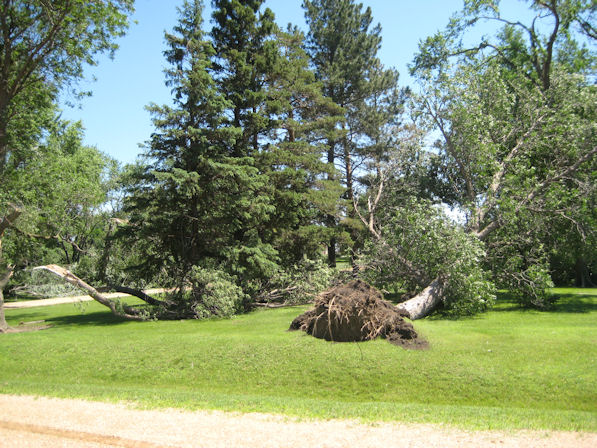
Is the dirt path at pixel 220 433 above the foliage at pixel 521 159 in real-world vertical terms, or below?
below

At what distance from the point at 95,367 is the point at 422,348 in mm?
6947

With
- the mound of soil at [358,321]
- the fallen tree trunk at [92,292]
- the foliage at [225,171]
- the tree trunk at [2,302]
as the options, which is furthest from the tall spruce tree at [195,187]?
the mound of soil at [358,321]

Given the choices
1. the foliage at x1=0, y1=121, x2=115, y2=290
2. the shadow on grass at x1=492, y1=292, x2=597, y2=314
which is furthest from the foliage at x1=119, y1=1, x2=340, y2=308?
the shadow on grass at x1=492, y1=292, x2=597, y2=314

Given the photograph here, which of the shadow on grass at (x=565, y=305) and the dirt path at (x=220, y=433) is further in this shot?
the shadow on grass at (x=565, y=305)

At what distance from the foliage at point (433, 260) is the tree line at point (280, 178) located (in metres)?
0.06

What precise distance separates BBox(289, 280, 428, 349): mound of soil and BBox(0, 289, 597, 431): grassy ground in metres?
0.36

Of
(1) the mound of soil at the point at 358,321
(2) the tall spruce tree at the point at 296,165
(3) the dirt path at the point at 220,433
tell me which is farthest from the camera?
(2) the tall spruce tree at the point at 296,165

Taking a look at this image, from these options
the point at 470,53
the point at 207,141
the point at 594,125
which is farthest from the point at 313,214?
the point at 594,125

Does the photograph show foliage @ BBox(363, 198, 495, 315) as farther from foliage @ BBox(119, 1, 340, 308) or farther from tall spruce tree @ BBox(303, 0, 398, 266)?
tall spruce tree @ BBox(303, 0, 398, 266)

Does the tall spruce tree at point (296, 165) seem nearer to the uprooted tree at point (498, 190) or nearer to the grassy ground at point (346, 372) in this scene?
the uprooted tree at point (498, 190)

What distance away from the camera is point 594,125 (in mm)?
13344

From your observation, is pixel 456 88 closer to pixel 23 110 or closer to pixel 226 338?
pixel 226 338

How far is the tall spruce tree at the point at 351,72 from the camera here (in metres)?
25.9

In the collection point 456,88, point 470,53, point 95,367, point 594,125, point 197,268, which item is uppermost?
point 470,53
